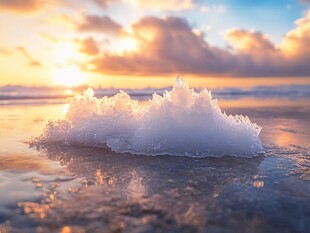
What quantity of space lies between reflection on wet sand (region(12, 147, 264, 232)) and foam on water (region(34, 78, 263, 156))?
1.19 ft

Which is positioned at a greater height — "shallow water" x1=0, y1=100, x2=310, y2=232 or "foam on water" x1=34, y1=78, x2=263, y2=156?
"foam on water" x1=34, y1=78, x2=263, y2=156

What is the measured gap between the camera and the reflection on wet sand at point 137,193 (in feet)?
9.05

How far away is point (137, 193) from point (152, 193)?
174mm

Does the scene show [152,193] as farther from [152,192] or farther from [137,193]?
[137,193]

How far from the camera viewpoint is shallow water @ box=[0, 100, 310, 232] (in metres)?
2.75

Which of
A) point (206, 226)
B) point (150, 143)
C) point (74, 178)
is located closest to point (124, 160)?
point (150, 143)

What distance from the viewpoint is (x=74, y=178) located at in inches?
161

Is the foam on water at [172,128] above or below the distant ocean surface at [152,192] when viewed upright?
above

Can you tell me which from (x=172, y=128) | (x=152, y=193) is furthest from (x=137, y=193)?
(x=172, y=128)

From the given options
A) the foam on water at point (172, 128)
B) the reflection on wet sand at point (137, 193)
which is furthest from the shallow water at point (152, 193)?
the foam on water at point (172, 128)

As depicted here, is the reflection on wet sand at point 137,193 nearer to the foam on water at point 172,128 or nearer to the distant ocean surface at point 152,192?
the distant ocean surface at point 152,192

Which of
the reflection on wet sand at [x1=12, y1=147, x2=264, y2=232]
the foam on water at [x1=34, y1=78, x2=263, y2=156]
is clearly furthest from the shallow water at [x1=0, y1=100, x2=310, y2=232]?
the foam on water at [x1=34, y1=78, x2=263, y2=156]

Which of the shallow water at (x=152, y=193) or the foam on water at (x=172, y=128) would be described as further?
the foam on water at (x=172, y=128)

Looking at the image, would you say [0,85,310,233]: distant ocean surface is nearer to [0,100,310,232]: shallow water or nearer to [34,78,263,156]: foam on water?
[0,100,310,232]: shallow water
